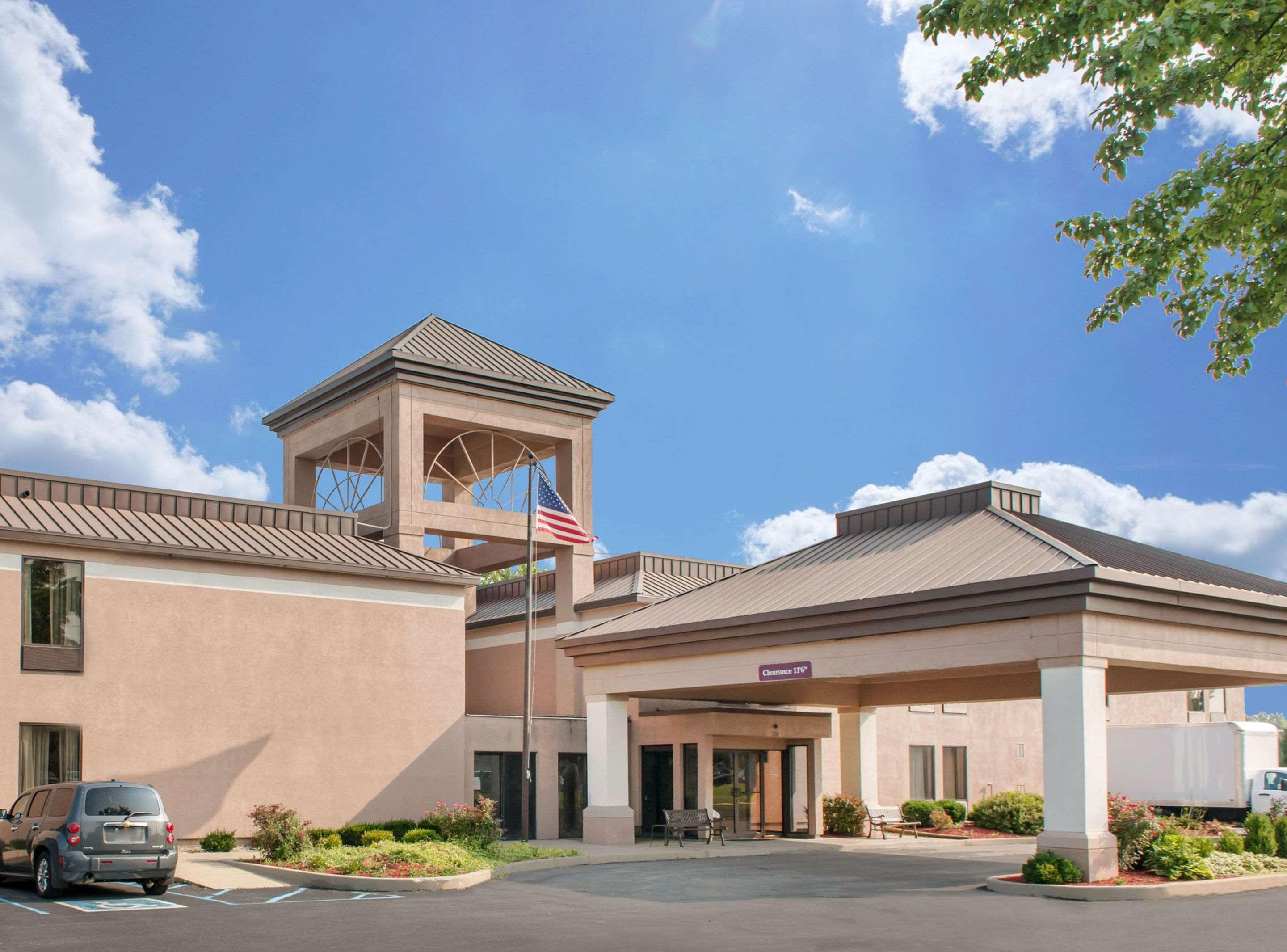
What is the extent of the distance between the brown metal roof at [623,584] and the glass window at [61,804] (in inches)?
651

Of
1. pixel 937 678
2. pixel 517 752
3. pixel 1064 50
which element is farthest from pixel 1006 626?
pixel 517 752

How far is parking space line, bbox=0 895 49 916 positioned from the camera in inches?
699

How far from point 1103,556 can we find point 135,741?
66.6 feet

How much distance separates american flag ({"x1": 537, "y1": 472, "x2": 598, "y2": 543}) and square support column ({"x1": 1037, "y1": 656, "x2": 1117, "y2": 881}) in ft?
38.2

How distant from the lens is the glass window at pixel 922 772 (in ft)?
133

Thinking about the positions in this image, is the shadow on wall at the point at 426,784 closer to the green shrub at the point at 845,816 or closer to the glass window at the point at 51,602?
the glass window at the point at 51,602

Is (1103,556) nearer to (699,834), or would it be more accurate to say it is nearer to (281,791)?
(699,834)

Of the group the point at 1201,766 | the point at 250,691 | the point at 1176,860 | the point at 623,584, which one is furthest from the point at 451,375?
the point at 1201,766

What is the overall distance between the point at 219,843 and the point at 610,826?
8.99m

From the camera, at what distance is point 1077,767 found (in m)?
21.4

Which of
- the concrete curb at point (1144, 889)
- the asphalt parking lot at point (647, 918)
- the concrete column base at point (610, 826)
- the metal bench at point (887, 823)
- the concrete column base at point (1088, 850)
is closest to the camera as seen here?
the asphalt parking lot at point (647, 918)

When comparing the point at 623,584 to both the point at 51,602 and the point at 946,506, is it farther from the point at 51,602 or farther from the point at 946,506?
the point at 51,602

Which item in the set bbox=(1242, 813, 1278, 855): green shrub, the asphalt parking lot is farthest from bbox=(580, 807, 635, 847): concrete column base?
bbox=(1242, 813, 1278, 855): green shrub

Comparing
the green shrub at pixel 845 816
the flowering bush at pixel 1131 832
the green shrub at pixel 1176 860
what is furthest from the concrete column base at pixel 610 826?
the green shrub at pixel 1176 860
